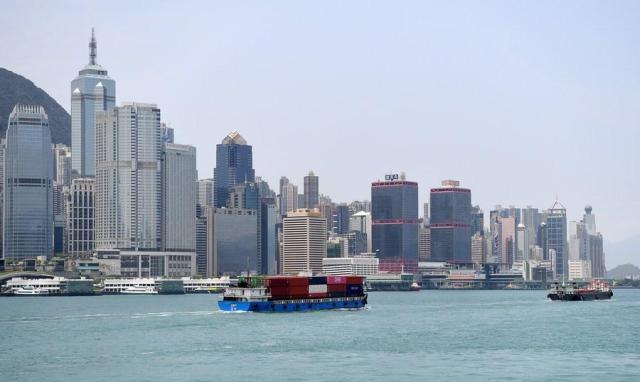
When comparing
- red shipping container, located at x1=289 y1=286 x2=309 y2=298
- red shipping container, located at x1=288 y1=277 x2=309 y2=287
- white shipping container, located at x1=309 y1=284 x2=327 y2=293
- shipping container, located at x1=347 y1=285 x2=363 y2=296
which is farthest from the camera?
shipping container, located at x1=347 y1=285 x2=363 y2=296

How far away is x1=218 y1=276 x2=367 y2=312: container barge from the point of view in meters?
178

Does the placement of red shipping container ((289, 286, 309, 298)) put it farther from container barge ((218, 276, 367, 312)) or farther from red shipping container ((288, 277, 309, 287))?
red shipping container ((288, 277, 309, 287))

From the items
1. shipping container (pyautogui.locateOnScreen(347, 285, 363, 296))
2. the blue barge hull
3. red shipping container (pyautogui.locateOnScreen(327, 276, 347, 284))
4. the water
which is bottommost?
the water

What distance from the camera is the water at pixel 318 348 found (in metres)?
95.6

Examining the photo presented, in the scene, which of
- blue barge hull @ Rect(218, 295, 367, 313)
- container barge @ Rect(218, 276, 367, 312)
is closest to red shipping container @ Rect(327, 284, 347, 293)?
container barge @ Rect(218, 276, 367, 312)

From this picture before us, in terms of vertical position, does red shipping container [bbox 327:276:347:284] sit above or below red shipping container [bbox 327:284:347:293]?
above

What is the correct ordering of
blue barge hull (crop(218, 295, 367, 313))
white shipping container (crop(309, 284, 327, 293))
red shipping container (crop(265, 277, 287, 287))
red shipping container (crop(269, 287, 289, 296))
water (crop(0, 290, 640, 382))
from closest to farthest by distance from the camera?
1. water (crop(0, 290, 640, 382))
2. blue barge hull (crop(218, 295, 367, 313))
3. red shipping container (crop(269, 287, 289, 296))
4. red shipping container (crop(265, 277, 287, 287))
5. white shipping container (crop(309, 284, 327, 293))

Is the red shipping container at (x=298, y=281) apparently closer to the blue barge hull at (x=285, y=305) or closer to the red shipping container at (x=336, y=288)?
the blue barge hull at (x=285, y=305)

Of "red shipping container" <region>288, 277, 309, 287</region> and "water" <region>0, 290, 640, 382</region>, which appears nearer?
"water" <region>0, 290, 640, 382</region>

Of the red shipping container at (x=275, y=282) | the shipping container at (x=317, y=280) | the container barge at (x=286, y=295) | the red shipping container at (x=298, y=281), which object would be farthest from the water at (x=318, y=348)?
the shipping container at (x=317, y=280)

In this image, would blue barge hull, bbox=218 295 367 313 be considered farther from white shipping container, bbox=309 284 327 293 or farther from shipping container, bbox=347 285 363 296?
shipping container, bbox=347 285 363 296

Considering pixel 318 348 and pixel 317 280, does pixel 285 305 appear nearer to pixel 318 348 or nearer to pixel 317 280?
pixel 317 280

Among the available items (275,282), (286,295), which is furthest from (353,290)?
(275,282)

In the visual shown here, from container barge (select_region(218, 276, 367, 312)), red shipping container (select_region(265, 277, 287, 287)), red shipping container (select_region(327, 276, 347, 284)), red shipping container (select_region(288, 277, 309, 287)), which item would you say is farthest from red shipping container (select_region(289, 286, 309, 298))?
red shipping container (select_region(327, 276, 347, 284))
